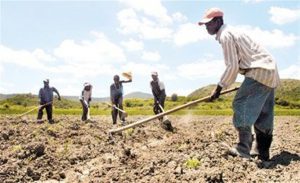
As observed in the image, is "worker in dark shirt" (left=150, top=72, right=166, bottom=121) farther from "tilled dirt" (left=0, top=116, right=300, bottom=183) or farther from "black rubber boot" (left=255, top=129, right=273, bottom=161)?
"black rubber boot" (left=255, top=129, right=273, bottom=161)

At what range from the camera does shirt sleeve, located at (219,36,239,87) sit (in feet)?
21.5

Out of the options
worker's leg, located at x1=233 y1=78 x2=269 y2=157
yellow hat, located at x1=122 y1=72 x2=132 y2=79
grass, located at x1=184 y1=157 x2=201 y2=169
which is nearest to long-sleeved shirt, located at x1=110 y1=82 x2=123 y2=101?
yellow hat, located at x1=122 y1=72 x2=132 y2=79

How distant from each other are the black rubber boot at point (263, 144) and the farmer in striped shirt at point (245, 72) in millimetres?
469

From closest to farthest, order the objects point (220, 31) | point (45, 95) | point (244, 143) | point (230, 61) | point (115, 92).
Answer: point (230, 61), point (220, 31), point (244, 143), point (115, 92), point (45, 95)

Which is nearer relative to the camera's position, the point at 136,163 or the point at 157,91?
the point at 136,163

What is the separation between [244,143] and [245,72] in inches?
39.6

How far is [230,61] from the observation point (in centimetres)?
658

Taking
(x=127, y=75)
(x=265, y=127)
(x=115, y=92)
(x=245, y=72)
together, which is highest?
(x=127, y=75)

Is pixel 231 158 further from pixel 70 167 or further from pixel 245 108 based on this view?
pixel 70 167

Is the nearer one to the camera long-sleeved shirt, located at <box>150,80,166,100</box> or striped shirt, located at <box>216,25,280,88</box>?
striped shirt, located at <box>216,25,280,88</box>

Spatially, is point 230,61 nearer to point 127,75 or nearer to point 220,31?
point 220,31

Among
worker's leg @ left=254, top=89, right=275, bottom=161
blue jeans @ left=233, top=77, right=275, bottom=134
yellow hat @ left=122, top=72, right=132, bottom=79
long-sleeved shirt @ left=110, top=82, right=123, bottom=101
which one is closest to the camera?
blue jeans @ left=233, top=77, right=275, bottom=134

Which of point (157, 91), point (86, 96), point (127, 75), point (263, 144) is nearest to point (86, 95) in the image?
point (86, 96)

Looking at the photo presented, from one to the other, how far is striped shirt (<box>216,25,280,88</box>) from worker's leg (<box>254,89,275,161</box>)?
430mm
